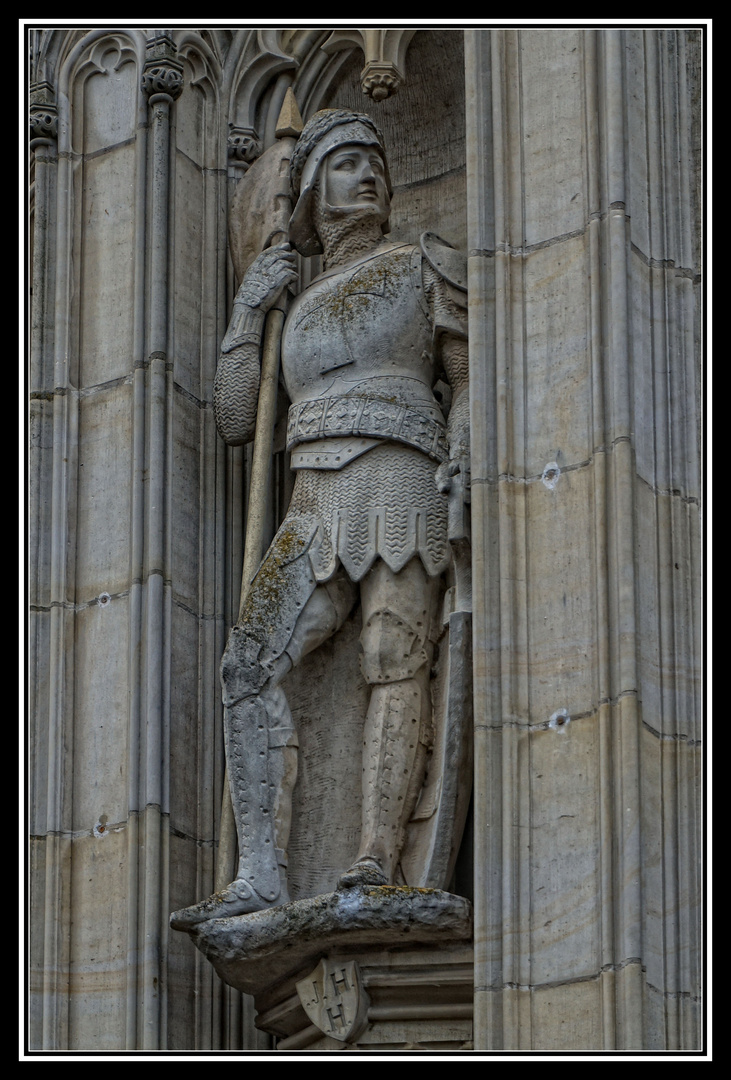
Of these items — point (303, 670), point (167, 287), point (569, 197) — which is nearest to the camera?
point (569, 197)

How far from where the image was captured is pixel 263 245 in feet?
37.0

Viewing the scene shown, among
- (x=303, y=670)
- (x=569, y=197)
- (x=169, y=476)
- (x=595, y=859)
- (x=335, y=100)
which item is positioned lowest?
(x=595, y=859)

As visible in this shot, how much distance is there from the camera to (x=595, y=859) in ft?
29.4

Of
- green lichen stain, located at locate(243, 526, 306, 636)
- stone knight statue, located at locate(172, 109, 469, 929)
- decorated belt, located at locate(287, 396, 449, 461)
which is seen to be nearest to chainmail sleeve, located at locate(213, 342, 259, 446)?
stone knight statue, located at locate(172, 109, 469, 929)

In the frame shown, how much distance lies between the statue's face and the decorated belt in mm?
922

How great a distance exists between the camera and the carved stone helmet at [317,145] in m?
10.9

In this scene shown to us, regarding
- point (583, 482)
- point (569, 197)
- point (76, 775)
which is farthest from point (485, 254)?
point (76, 775)

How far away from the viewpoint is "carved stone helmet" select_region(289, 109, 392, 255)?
1091 cm

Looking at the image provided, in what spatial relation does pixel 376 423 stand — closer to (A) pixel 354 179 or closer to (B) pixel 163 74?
(A) pixel 354 179

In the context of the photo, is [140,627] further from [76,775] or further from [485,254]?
[485,254]

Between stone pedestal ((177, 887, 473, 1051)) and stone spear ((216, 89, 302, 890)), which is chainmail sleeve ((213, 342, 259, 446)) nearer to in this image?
stone spear ((216, 89, 302, 890))

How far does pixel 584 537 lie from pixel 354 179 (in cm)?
224

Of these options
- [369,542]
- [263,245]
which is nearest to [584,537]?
[369,542]

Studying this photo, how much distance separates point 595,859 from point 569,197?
2.45 m
